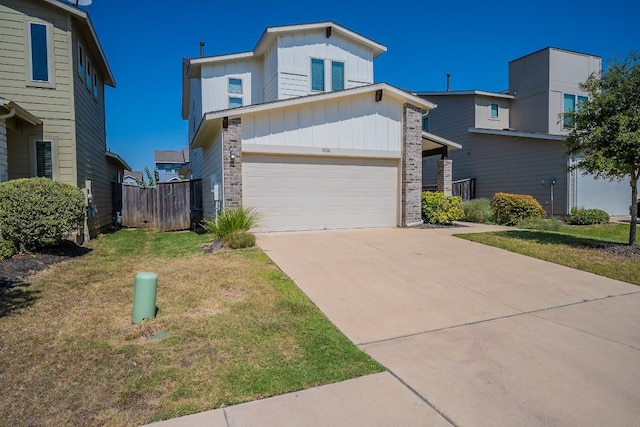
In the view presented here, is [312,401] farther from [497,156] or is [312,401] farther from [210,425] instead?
[497,156]

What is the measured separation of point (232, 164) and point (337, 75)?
7470 millimetres

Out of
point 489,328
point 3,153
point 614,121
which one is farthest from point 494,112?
point 3,153

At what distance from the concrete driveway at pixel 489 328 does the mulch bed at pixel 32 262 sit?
4484 mm

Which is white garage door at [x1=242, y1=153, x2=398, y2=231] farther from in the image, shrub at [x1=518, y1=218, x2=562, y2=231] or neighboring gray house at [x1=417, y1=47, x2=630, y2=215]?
neighboring gray house at [x1=417, y1=47, x2=630, y2=215]

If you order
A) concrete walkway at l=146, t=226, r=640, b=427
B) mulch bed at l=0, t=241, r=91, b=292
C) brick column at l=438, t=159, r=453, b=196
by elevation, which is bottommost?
concrete walkway at l=146, t=226, r=640, b=427

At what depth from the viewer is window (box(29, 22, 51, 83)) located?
10383 mm

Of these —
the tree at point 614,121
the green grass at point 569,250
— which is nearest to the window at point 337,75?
the green grass at point 569,250

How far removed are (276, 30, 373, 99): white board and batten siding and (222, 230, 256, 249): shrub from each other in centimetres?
748

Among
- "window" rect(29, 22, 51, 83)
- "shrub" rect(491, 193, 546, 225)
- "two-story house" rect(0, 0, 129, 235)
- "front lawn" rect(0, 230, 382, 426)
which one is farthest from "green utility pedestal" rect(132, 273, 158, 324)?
"shrub" rect(491, 193, 546, 225)

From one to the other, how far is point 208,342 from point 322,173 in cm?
857

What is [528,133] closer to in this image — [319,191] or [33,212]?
[319,191]

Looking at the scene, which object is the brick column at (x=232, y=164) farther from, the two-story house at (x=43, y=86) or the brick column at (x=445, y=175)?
the brick column at (x=445, y=175)

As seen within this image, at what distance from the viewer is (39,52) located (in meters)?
10.5

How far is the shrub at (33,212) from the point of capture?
7922 mm
